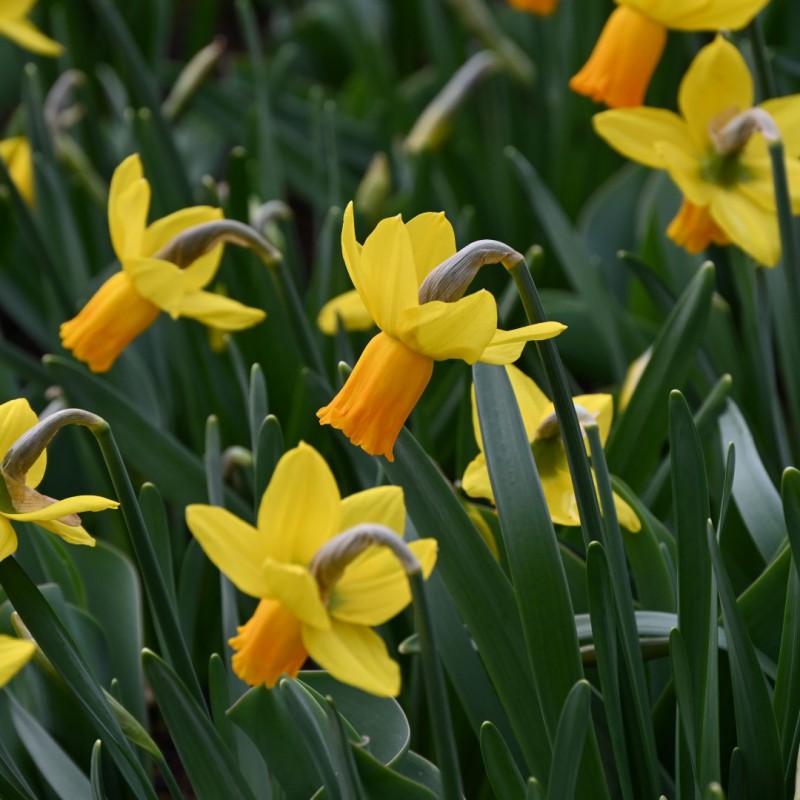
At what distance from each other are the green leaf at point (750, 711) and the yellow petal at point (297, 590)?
0.35 m

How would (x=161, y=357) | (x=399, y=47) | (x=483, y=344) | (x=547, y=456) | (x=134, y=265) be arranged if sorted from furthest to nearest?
(x=399, y=47) < (x=161, y=357) < (x=134, y=265) < (x=547, y=456) < (x=483, y=344)

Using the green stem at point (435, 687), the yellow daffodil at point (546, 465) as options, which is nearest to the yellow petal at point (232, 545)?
the green stem at point (435, 687)

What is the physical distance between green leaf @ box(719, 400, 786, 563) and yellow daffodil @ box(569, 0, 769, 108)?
422 millimetres

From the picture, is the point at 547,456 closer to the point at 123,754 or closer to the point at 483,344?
the point at 483,344

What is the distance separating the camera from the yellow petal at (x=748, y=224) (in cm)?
126

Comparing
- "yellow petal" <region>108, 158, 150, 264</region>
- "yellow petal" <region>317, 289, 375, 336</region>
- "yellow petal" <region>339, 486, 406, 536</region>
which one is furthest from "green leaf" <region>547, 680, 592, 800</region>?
"yellow petal" <region>317, 289, 375, 336</region>

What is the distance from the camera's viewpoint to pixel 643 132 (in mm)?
1293

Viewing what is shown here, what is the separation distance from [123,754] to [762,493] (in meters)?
0.71

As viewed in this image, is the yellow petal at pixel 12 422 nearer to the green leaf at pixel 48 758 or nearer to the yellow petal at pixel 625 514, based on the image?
the green leaf at pixel 48 758

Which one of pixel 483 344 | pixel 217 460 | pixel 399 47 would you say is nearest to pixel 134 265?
pixel 217 460

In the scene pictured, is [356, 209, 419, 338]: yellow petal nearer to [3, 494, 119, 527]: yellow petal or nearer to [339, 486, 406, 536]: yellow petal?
[339, 486, 406, 536]: yellow petal

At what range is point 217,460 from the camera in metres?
1.22

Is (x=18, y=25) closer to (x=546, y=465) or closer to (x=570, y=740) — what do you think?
(x=546, y=465)

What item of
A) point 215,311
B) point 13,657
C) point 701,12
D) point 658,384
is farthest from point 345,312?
point 13,657
